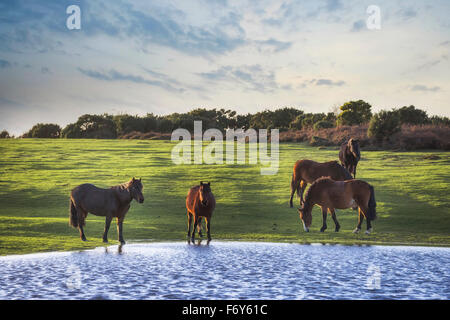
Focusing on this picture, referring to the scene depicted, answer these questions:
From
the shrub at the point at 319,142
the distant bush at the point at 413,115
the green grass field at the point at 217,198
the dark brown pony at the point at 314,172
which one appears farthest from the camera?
the distant bush at the point at 413,115

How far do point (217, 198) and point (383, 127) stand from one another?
66.0 feet

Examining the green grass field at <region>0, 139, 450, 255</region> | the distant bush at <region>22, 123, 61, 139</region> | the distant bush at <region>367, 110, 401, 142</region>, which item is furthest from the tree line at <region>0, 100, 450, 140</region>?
the green grass field at <region>0, 139, 450, 255</region>

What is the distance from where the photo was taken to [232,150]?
41.6 metres

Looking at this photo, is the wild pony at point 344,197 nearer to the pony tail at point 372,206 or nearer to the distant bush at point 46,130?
the pony tail at point 372,206

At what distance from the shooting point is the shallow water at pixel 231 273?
297 inches

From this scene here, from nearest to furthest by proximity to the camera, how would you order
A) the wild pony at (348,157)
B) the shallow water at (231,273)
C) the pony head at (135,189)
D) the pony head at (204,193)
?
the shallow water at (231,273), the pony head at (204,193), the pony head at (135,189), the wild pony at (348,157)

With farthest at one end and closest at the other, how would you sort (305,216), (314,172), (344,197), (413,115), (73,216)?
(413,115) → (314,172) → (305,216) → (344,197) → (73,216)

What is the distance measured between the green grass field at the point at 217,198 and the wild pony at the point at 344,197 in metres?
0.89

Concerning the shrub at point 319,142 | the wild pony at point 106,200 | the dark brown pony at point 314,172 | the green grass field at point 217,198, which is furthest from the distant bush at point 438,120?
the wild pony at point 106,200

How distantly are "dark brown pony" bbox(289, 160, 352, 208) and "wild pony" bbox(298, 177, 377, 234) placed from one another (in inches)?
92.6

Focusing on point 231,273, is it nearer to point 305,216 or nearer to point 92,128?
point 305,216

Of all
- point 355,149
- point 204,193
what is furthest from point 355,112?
point 204,193


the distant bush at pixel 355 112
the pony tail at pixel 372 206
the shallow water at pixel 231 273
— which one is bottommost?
the shallow water at pixel 231 273

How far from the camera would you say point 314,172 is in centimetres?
1797
